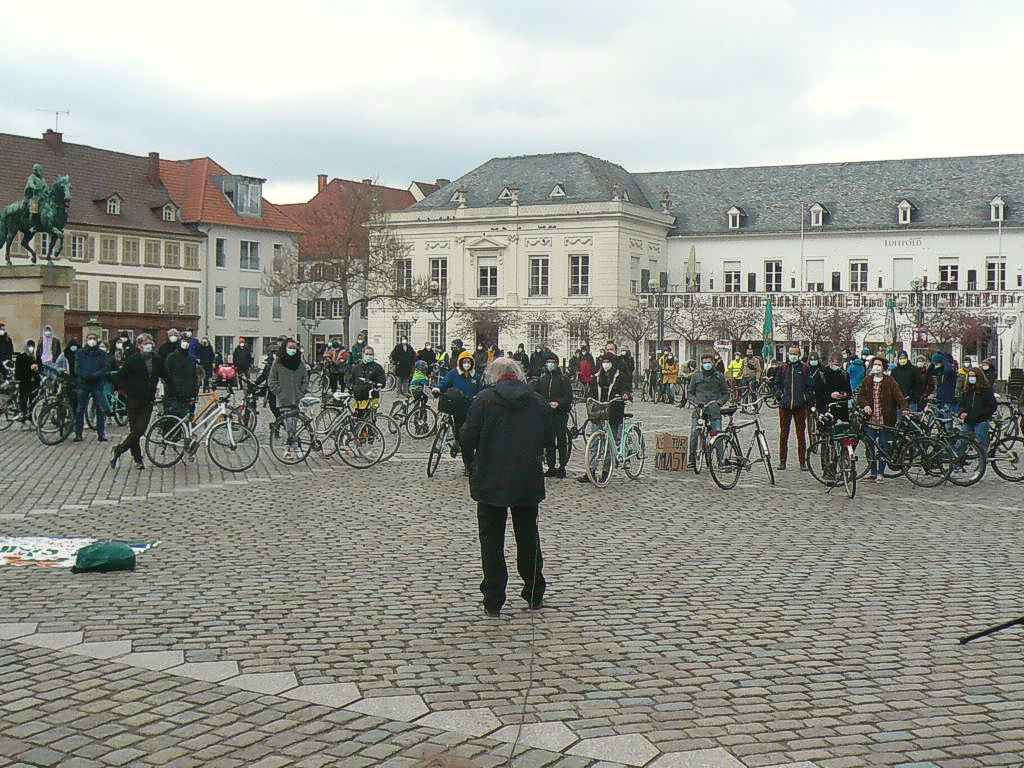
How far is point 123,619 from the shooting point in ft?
27.1

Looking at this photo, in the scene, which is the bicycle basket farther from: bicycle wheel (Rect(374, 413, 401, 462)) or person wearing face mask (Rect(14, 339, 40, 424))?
person wearing face mask (Rect(14, 339, 40, 424))

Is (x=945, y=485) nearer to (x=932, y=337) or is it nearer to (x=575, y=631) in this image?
(x=575, y=631)

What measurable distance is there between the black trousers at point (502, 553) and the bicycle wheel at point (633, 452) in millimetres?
8847

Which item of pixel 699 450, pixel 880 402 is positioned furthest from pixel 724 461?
pixel 880 402

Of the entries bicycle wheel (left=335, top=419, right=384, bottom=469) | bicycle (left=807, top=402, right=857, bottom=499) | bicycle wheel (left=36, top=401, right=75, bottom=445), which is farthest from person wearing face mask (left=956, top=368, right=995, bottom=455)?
bicycle wheel (left=36, top=401, right=75, bottom=445)

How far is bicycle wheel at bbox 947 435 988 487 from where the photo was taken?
17.3 meters

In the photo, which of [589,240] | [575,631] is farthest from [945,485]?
[589,240]

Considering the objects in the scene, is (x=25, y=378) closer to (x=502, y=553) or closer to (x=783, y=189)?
(x=502, y=553)

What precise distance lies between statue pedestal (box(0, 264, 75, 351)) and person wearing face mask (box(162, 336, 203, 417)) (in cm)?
1293

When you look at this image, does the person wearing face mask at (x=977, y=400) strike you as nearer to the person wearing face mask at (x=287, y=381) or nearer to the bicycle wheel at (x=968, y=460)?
the bicycle wheel at (x=968, y=460)

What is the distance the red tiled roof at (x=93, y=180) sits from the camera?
2657 inches

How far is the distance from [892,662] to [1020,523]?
7.00m

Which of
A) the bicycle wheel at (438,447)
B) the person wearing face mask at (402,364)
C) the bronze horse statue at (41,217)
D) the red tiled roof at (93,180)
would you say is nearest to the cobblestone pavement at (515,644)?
the bicycle wheel at (438,447)

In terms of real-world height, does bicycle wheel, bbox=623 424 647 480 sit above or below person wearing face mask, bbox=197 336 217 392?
below
